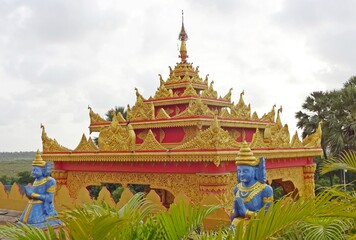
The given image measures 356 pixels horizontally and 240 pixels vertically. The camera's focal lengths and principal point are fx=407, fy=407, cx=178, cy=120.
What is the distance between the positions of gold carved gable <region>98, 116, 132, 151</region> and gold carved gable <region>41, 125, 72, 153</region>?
5.88 ft

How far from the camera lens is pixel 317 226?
4.27 m

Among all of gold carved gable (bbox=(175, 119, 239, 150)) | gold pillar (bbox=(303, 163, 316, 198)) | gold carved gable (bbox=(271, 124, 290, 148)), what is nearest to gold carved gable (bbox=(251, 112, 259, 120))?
gold carved gable (bbox=(271, 124, 290, 148))

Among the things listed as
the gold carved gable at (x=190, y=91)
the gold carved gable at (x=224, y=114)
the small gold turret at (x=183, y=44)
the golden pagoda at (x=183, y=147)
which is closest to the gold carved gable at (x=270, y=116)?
the golden pagoda at (x=183, y=147)

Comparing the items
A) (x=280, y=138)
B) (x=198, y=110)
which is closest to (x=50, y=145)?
(x=198, y=110)

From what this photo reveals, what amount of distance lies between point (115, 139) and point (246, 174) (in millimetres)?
7001

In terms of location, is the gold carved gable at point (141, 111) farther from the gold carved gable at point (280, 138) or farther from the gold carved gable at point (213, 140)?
the gold carved gable at point (280, 138)

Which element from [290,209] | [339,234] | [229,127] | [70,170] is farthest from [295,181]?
[290,209]

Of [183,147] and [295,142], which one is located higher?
[295,142]

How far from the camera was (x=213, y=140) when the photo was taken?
9758 mm

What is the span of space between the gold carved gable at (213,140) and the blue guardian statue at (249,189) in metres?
3.74

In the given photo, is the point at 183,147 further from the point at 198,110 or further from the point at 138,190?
the point at 138,190

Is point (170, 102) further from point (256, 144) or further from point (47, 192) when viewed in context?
point (47, 192)

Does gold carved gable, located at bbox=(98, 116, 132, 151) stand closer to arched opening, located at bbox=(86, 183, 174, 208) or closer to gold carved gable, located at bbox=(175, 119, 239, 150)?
→ gold carved gable, located at bbox=(175, 119, 239, 150)

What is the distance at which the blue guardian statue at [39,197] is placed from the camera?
8.89 m
